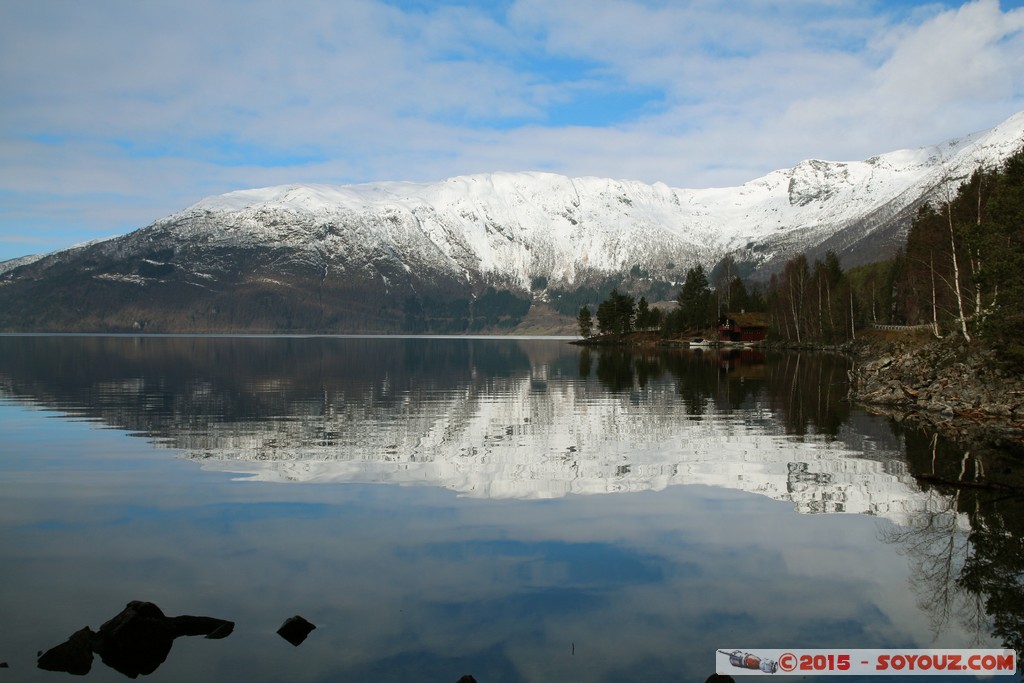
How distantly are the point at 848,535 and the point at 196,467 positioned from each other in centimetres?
2515

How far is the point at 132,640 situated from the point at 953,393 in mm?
51557

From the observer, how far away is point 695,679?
14.6 meters

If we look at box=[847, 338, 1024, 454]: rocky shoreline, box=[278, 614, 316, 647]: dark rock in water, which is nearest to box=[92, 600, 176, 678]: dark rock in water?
box=[278, 614, 316, 647]: dark rock in water

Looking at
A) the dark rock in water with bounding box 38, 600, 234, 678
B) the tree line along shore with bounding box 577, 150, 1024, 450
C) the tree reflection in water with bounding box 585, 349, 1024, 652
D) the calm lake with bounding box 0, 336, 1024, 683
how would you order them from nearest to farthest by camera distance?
the dark rock in water with bounding box 38, 600, 234, 678 < the calm lake with bounding box 0, 336, 1024, 683 < the tree reflection in water with bounding box 585, 349, 1024, 652 < the tree line along shore with bounding box 577, 150, 1024, 450

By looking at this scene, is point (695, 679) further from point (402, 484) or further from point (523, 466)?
point (523, 466)

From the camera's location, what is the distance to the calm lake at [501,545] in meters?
16.0

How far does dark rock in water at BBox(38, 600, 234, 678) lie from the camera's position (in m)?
15.1

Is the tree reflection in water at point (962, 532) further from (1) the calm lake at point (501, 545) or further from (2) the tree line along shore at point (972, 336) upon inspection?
(2) the tree line along shore at point (972, 336)

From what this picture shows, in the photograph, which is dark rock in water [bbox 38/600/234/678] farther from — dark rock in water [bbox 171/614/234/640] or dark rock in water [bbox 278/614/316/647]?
dark rock in water [bbox 278/614/316/647]

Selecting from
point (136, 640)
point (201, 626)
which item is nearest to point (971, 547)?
point (201, 626)

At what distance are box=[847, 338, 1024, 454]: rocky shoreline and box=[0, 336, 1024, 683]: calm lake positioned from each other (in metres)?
4.44

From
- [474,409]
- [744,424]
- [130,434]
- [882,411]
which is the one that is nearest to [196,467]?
[130,434]

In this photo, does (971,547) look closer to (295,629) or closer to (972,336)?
(295,629)

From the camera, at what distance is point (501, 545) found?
22.1 meters
